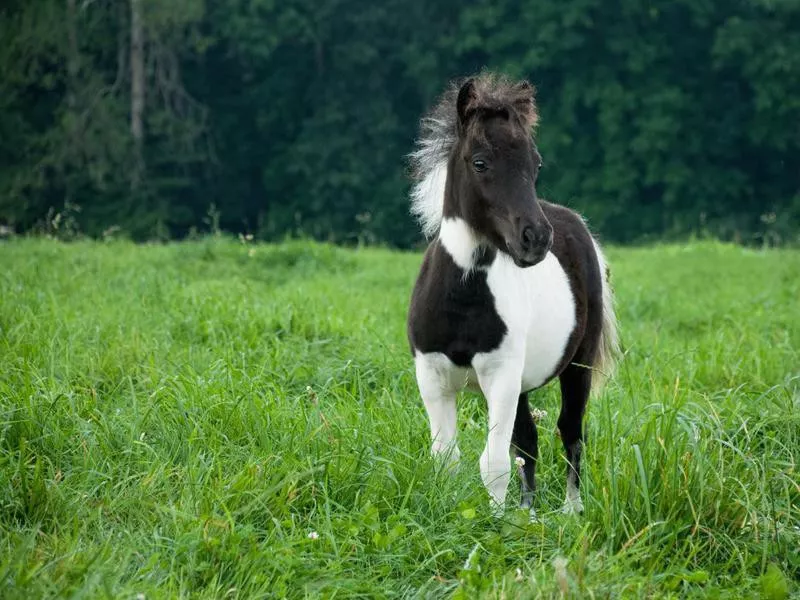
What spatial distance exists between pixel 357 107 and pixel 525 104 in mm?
23127

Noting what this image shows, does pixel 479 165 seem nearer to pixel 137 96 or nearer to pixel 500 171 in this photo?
pixel 500 171

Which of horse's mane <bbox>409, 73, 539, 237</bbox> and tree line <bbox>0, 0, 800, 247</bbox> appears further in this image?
tree line <bbox>0, 0, 800, 247</bbox>

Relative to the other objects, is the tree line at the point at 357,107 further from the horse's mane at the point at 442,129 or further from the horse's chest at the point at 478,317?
the horse's chest at the point at 478,317

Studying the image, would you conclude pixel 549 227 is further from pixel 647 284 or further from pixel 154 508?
pixel 647 284

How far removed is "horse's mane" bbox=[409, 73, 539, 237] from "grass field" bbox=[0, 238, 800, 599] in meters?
0.87

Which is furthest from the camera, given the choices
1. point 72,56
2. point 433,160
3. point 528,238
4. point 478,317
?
point 72,56

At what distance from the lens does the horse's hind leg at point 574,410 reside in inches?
156

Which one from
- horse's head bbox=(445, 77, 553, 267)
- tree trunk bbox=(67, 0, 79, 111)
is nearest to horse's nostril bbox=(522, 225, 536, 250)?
horse's head bbox=(445, 77, 553, 267)

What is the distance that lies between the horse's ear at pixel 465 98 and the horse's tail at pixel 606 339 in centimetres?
113

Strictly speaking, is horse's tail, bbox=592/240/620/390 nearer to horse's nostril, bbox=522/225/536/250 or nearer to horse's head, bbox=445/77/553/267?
horse's head, bbox=445/77/553/267

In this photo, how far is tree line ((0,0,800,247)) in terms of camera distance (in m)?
22.9

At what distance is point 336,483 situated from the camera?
3463mm

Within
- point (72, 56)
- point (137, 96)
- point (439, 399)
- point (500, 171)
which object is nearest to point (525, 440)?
point (439, 399)

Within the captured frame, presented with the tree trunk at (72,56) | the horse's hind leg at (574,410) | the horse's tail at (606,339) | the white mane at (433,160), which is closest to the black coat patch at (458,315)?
the white mane at (433,160)
